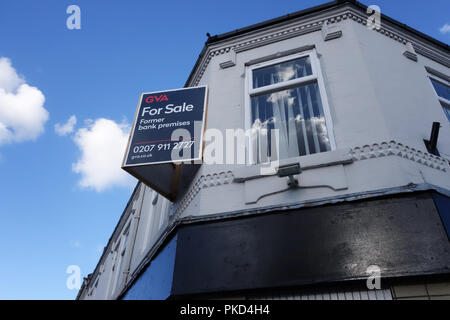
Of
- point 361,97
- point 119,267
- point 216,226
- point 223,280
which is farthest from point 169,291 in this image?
point 119,267

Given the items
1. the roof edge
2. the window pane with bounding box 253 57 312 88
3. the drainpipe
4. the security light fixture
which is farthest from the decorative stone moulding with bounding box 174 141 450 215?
the drainpipe

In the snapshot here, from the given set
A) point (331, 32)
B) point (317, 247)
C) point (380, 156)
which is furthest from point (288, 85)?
point (317, 247)

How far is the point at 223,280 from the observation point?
383 cm

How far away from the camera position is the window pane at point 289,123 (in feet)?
16.7

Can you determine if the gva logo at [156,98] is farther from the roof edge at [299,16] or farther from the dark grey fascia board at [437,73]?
the dark grey fascia board at [437,73]

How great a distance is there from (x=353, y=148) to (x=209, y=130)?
241 centimetres

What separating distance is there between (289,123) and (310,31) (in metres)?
2.20

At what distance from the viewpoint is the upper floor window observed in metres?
6.08

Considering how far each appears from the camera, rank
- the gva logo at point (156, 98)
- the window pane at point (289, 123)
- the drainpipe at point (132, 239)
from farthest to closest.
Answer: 1. the drainpipe at point (132, 239)
2. the gva logo at point (156, 98)
3. the window pane at point (289, 123)

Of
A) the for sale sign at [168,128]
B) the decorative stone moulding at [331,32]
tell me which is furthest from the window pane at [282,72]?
the for sale sign at [168,128]

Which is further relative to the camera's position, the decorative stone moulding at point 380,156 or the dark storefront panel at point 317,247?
the decorative stone moulding at point 380,156

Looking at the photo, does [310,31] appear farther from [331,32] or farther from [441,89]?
[441,89]

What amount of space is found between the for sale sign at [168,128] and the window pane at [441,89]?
4448 mm

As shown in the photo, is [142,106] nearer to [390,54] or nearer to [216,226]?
[216,226]
